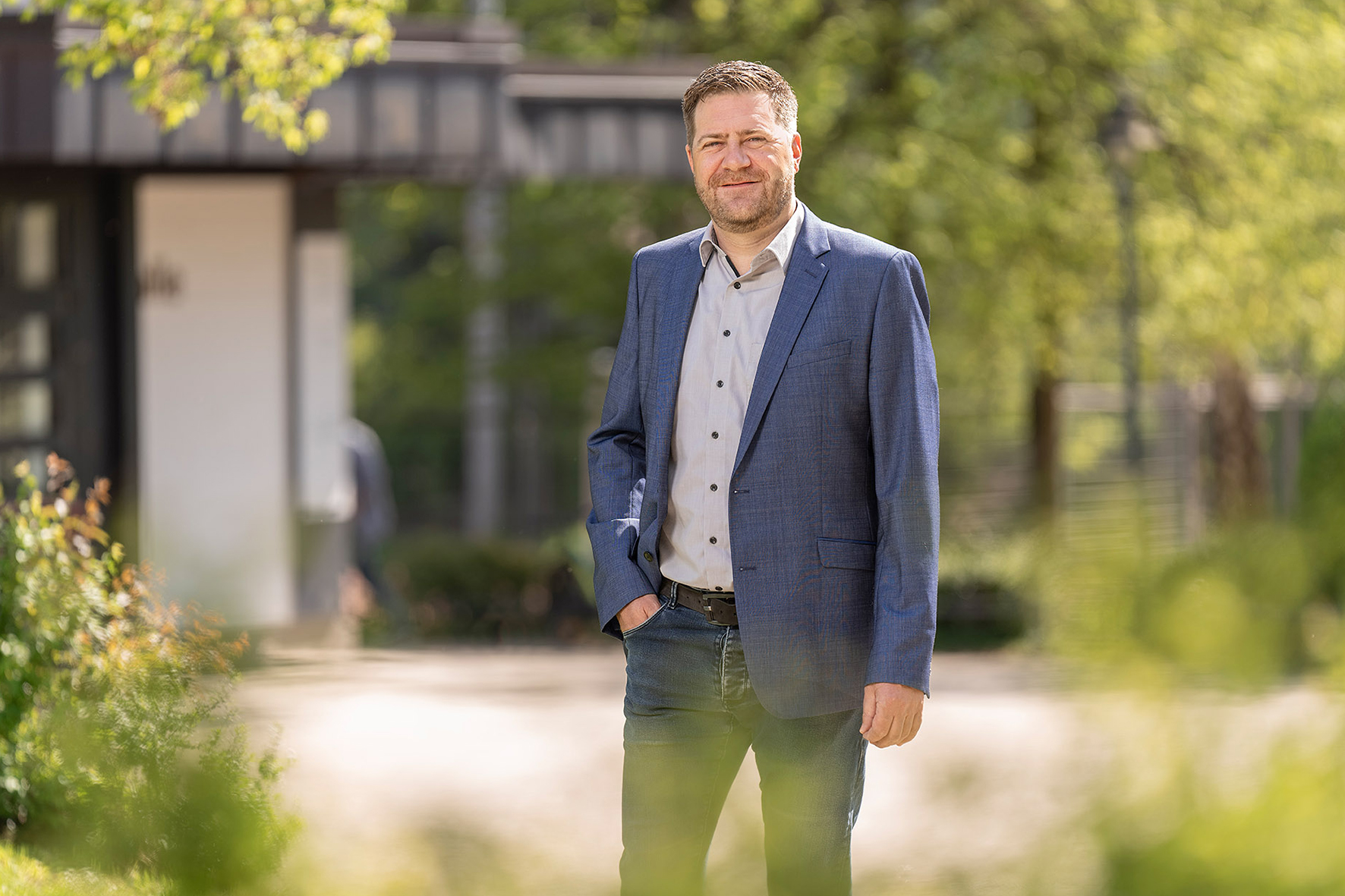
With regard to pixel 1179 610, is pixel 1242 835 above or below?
below

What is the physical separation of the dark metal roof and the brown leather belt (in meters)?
5.30

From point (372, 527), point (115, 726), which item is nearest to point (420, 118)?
point (372, 527)

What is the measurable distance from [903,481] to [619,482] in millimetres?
593

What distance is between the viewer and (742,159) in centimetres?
287

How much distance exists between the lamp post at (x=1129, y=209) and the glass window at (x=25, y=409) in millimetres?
6952

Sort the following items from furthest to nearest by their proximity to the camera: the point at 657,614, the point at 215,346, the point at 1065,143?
the point at 1065,143, the point at 215,346, the point at 657,614

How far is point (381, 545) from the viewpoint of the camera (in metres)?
13.4

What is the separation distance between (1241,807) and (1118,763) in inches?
4.1

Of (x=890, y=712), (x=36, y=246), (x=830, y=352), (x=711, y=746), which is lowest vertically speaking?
(x=711, y=746)

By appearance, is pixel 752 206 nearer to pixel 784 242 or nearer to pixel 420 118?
pixel 784 242

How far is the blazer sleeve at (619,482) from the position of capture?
292 centimetres

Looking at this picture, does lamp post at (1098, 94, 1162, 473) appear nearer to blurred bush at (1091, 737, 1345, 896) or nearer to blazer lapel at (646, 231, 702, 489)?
blazer lapel at (646, 231, 702, 489)

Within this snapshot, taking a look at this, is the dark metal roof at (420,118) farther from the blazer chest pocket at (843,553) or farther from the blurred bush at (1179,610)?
the blurred bush at (1179,610)

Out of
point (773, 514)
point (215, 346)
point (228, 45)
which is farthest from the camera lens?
point (215, 346)
